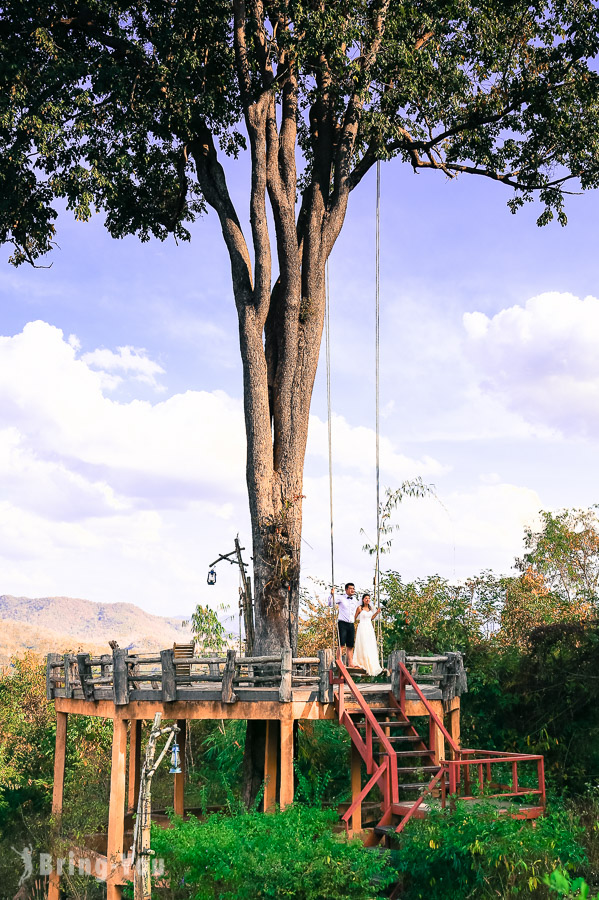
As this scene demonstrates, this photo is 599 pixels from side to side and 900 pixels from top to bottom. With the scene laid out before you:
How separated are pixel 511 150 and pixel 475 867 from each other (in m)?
17.1

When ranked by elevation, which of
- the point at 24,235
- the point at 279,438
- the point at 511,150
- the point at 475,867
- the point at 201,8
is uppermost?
the point at 201,8

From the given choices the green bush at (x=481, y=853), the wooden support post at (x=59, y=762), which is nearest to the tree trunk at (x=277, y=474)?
the wooden support post at (x=59, y=762)

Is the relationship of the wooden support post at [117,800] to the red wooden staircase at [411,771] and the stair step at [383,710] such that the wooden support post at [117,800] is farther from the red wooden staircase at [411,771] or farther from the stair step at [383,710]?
the stair step at [383,710]

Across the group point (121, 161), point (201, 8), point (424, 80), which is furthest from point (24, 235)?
point (424, 80)

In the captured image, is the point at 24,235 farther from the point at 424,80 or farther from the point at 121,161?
the point at 424,80

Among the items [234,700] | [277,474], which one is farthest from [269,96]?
[234,700]

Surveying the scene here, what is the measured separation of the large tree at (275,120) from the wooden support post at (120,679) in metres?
3.11

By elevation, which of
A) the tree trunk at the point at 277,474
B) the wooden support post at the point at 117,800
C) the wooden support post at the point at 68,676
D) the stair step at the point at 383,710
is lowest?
the wooden support post at the point at 117,800

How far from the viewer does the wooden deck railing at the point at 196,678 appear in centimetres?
1530

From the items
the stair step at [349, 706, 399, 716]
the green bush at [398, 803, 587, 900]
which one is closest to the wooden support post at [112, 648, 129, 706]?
the stair step at [349, 706, 399, 716]

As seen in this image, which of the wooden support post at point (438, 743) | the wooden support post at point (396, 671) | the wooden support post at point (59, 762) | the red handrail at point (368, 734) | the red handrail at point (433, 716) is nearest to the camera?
the red handrail at point (368, 734)

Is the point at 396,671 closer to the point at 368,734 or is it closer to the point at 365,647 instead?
the point at 365,647

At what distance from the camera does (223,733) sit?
2488 cm

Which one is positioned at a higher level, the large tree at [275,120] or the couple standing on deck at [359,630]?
the large tree at [275,120]
